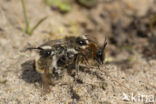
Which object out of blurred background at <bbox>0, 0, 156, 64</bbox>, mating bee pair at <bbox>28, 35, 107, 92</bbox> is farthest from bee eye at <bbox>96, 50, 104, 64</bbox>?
blurred background at <bbox>0, 0, 156, 64</bbox>

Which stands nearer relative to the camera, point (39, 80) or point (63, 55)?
point (63, 55)

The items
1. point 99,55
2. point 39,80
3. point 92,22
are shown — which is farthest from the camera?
A: point 92,22

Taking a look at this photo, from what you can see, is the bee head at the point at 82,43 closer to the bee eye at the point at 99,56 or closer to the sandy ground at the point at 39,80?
the bee eye at the point at 99,56

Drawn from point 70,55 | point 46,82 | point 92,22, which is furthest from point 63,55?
point 92,22

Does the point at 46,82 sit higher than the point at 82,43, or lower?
lower

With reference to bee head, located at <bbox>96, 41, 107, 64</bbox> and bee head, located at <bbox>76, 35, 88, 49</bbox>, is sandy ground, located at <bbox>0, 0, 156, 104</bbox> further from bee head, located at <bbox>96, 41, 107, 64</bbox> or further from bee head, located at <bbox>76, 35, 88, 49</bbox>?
bee head, located at <bbox>76, 35, 88, 49</bbox>

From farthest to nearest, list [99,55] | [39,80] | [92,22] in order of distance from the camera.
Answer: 1. [92,22]
2. [39,80]
3. [99,55]

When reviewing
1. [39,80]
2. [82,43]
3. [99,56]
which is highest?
[82,43]

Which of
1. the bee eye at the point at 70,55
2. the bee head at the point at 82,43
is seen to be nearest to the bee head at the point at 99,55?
the bee head at the point at 82,43

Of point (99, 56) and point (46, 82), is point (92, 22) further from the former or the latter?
point (46, 82)
